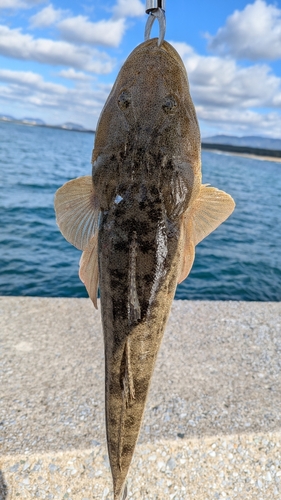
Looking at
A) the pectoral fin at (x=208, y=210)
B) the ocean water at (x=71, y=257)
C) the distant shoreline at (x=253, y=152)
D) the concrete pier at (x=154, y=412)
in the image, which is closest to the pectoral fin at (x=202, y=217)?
the pectoral fin at (x=208, y=210)

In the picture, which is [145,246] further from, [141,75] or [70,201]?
[141,75]

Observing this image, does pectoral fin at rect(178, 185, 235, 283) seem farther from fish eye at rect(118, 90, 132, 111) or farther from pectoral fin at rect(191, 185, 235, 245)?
fish eye at rect(118, 90, 132, 111)

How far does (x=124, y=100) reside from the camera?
2.39 m

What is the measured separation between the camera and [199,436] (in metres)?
3.96

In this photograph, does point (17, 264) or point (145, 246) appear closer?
point (145, 246)

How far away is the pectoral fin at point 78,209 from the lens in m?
2.46

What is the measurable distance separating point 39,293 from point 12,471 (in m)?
8.06

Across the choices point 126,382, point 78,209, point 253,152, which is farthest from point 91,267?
point 253,152

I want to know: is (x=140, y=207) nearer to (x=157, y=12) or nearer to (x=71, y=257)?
(x=157, y=12)

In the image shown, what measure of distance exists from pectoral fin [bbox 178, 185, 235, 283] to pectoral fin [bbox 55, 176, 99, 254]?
1.94 ft

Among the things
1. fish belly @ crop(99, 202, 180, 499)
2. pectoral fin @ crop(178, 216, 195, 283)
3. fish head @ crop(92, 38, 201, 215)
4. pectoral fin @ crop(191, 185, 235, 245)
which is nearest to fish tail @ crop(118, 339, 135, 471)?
fish belly @ crop(99, 202, 180, 499)

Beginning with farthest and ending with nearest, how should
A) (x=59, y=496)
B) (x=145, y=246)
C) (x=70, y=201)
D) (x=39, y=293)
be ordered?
(x=39, y=293), (x=59, y=496), (x=70, y=201), (x=145, y=246)

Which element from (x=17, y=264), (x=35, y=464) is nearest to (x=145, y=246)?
(x=35, y=464)

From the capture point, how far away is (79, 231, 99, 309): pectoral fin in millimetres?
2521
